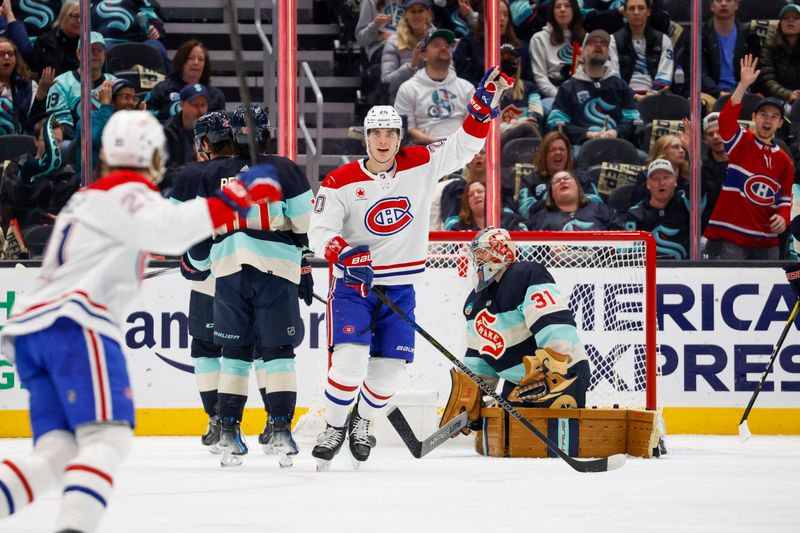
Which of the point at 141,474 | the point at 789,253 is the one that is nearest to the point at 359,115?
the point at 789,253

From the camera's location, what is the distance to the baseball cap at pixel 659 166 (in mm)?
6902

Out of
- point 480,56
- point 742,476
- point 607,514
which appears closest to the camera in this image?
point 607,514

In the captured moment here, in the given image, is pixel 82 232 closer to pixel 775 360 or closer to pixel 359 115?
pixel 775 360

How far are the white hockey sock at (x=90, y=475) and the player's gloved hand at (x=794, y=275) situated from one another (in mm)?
4217

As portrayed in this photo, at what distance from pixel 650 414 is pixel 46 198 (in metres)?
3.37

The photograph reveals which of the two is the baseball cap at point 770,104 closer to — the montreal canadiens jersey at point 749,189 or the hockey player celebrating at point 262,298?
the montreal canadiens jersey at point 749,189

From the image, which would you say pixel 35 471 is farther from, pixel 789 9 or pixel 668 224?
pixel 789 9

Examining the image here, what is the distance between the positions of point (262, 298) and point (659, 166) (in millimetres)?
2835

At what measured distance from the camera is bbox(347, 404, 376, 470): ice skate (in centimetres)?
480

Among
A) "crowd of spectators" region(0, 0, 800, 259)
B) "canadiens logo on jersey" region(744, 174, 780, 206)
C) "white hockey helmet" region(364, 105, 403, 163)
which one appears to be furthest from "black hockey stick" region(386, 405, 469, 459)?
"canadiens logo on jersey" region(744, 174, 780, 206)

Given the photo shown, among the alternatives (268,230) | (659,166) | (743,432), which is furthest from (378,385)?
(659,166)

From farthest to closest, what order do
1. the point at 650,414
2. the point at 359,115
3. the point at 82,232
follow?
the point at 359,115
the point at 650,414
the point at 82,232

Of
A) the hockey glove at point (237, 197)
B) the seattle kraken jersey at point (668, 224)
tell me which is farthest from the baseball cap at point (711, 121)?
the hockey glove at point (237, 197)

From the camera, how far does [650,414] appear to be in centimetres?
534
